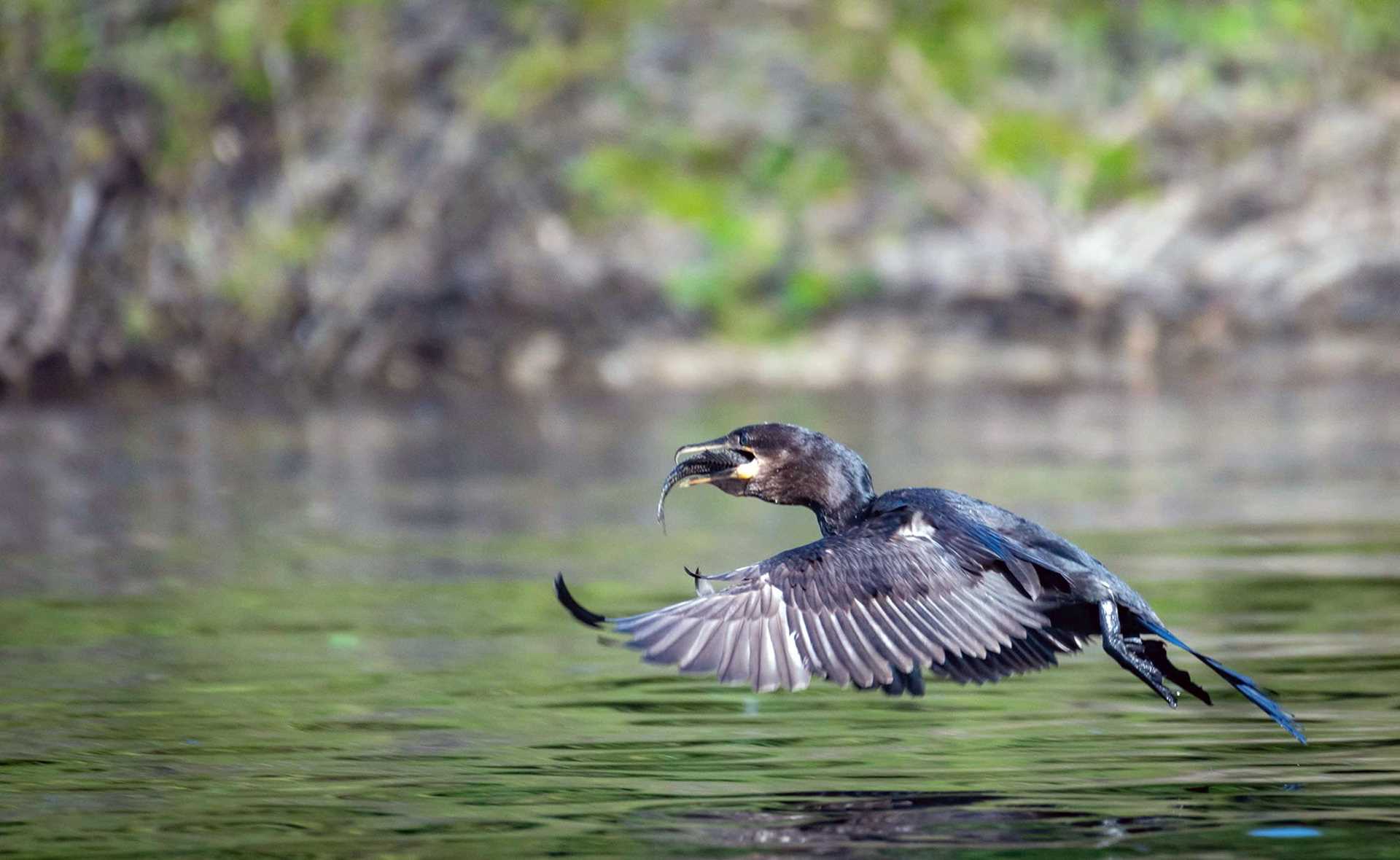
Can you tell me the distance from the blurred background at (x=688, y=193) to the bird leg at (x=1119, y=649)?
16.1 metres

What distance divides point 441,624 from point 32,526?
406cm

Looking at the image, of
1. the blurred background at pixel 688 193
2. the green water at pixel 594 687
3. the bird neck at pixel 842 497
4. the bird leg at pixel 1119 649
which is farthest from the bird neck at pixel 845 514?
the blurred background at pixel 688 193

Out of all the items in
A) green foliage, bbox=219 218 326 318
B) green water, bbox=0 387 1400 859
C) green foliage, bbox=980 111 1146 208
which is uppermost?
green foliage, bbox=980 111 1146 208

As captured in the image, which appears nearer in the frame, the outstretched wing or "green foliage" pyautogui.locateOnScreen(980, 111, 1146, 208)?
the outstretched wing

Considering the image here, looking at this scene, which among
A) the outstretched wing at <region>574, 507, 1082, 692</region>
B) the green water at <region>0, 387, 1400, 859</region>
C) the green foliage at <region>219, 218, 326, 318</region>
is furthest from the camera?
the green foliage at <region>219, 218, 326, 318</region>

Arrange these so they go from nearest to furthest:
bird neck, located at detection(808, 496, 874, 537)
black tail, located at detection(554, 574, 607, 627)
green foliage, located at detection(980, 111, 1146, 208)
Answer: black tail, located at detection(554, 574, 607, 627), bird neck, located at detection(808, 496, 874, 537), green foliage, located at detection(980, 111, 1146, 208)

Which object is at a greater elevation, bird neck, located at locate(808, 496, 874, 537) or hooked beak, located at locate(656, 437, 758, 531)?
hooked beak, located at locate(656, 437, 758, 531)

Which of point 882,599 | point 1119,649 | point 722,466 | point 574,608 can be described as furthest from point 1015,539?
point 574,608

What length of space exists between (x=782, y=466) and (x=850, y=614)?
29.9 inches

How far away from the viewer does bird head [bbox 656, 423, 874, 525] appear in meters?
5.65

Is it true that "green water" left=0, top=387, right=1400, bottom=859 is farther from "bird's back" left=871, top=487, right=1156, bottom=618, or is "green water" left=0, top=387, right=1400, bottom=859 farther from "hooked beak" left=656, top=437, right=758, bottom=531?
"hooked beak" left=656, top=437, right=758, bottom=531

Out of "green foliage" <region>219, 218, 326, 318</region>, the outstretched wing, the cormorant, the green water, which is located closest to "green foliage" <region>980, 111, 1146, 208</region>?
"green foliage" <region>219, 218, 326, 318</region>

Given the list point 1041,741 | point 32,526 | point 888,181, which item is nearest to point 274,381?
point 888,181

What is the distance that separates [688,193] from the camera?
22.2m
